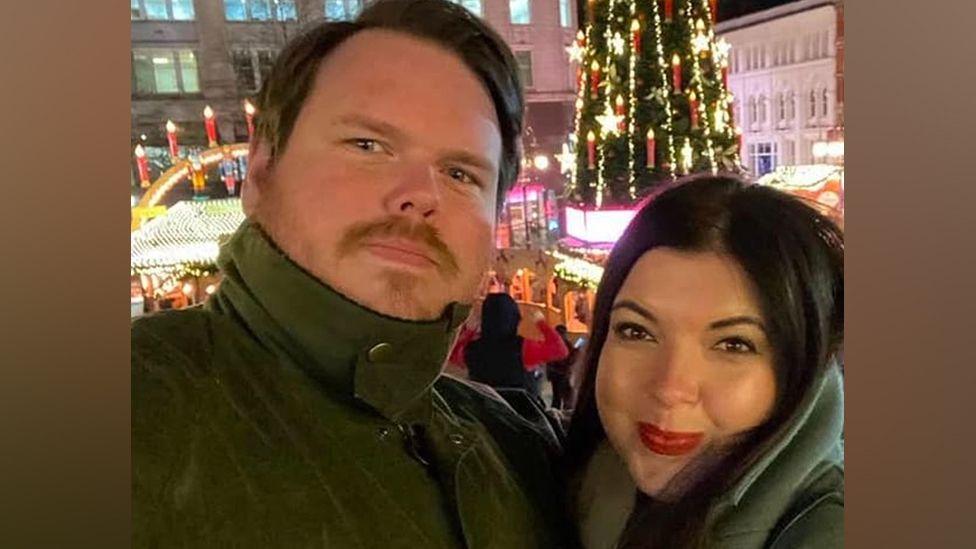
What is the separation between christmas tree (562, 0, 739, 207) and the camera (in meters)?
1.58

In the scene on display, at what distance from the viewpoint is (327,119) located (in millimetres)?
1526

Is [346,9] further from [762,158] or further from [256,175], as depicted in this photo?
[762,158]

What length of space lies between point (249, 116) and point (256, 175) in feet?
0.29

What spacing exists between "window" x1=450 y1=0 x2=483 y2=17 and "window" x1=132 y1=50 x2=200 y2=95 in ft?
1.34

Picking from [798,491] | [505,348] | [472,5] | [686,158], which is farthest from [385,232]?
[798,491]

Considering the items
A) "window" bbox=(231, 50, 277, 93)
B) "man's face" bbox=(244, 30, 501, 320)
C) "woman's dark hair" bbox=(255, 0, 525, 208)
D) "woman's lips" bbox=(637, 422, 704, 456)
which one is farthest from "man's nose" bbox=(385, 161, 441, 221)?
"woman's lips" bbox=(637, 422, 704, 456)

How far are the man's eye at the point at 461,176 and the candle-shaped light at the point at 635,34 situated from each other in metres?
0.31

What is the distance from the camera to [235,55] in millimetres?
1558

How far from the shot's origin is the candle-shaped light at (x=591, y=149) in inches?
62.3

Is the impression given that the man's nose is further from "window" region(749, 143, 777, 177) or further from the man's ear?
"window" region(749, 143, 777, 177)

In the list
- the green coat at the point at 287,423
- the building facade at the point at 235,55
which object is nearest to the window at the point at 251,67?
the building facade at the point at 235,55
